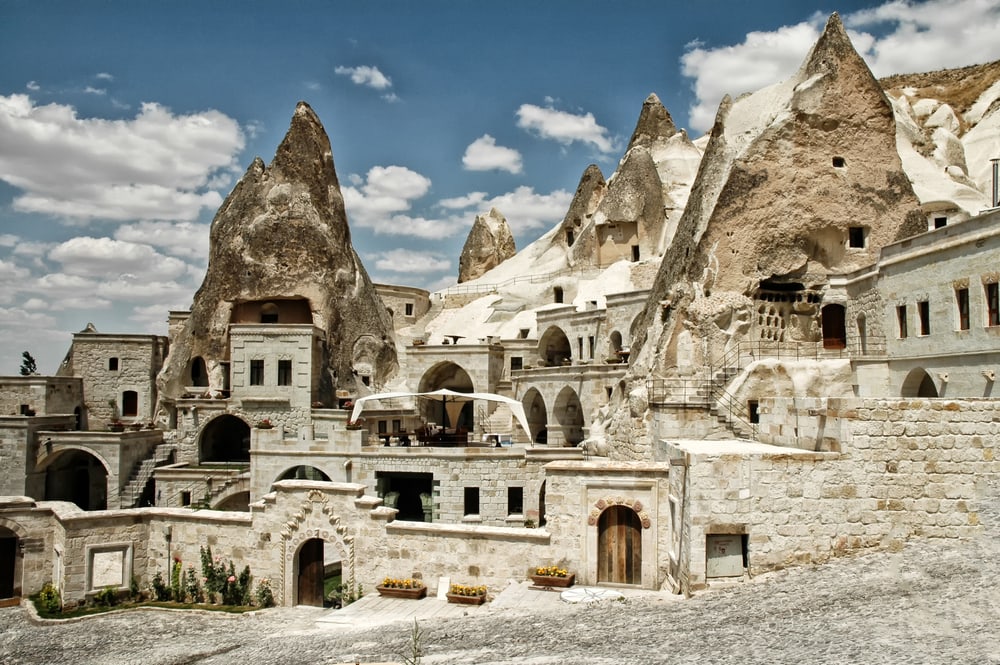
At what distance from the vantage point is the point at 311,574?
20031 mm

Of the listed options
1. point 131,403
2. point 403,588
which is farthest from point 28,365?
point 403,588

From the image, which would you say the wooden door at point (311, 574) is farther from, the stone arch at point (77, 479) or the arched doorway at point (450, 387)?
the arched doorway at point (450, 387)

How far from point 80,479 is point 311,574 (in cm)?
2454

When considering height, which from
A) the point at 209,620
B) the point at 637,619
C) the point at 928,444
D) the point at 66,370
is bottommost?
the point at 209,620

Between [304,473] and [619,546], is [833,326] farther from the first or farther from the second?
[304,473]

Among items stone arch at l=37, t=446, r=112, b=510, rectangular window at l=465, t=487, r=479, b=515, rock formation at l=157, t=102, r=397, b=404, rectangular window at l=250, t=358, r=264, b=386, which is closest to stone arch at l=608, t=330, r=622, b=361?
rectangular window at l=465, t=487, r=479, b=515

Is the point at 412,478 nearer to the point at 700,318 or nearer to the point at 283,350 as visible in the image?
the point at 283,350

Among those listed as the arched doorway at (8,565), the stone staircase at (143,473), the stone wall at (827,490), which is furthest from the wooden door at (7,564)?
the stone wall at (827,490)

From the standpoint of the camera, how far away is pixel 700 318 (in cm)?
2905

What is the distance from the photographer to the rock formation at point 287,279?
1730 inches

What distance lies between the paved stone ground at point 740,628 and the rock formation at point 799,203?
16.7m

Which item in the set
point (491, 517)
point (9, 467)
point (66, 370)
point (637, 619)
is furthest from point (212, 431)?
point (637, 619)

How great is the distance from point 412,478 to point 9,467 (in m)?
18.4

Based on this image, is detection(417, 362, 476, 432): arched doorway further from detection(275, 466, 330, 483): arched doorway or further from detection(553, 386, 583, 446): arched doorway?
detection(275, 466, 330, 483): arched doorway
